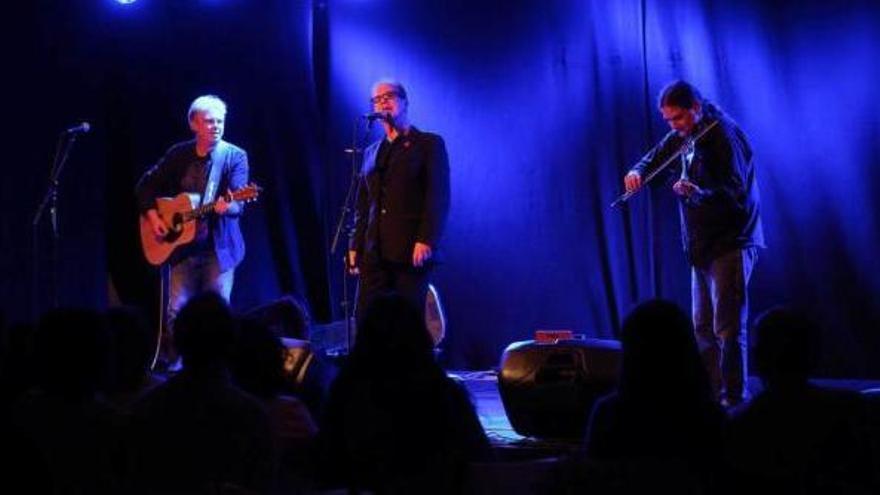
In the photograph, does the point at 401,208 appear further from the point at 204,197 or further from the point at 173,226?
the point at 173,226

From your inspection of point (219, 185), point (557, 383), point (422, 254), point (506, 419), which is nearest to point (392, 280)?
point (422, 254)

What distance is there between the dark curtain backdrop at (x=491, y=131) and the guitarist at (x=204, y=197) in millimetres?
1217

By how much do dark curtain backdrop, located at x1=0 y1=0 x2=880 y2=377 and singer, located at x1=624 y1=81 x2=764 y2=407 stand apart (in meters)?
1.51

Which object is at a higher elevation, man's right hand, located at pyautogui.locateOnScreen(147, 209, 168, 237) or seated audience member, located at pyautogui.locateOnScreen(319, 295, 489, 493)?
man's right hand, located at pyautogui.locateOnScreen(147, 209, 168, 237)

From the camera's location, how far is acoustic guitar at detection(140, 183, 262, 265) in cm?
720

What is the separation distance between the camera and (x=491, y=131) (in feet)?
27.8

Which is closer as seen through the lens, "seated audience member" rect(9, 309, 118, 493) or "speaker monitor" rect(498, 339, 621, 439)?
"seated audience member" rect(9, 309, 118, 493)

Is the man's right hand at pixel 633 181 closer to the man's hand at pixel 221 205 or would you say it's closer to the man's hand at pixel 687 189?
the man's hand at pixel 687 189

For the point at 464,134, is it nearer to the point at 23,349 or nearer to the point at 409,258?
the point at 409,258

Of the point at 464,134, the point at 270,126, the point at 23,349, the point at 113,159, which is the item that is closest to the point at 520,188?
the point at 464,134

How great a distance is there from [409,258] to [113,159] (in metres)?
3.78

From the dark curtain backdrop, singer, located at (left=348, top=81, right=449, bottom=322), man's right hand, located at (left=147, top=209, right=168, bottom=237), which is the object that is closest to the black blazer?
A: singer, located at (left=348, top=81, right=449, bottom=322)

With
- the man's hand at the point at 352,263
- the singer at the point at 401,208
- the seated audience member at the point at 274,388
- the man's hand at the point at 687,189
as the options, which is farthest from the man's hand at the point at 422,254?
the seated audience member at the point at 274,388

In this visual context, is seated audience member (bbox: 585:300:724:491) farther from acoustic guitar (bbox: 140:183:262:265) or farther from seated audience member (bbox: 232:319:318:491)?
acoustic guitar (bbox: 140:183:262:265)
